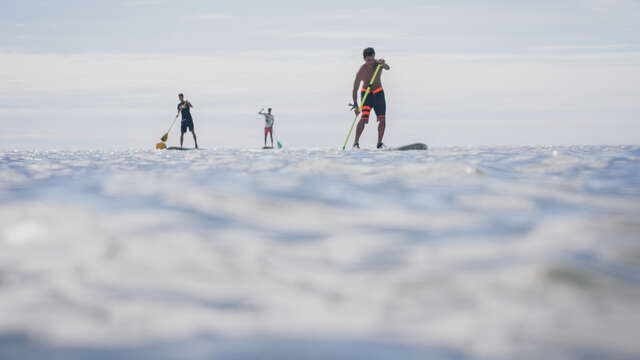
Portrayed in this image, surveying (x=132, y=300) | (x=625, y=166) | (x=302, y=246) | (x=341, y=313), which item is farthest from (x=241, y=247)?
(x=625, y=166)

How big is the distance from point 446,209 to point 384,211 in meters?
0.33

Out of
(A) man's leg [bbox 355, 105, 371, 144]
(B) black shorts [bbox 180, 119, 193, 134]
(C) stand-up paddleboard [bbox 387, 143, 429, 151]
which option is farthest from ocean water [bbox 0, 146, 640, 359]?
(B) black shorts [bbox 180, 119, 193, 134]

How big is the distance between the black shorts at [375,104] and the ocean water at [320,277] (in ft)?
29.9

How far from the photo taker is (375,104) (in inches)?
497

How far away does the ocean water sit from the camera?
136cm

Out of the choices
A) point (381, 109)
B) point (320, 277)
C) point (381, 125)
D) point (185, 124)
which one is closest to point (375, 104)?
point (381, 109)

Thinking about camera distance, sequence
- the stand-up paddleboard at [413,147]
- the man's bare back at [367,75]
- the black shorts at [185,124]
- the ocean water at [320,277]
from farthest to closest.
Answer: the black shorts at [185,124], the man's bare back at [367,75], the stand-up paddleboard at [413,147], the ocean water at [320,277]

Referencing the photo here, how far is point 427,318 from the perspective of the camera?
1506mm

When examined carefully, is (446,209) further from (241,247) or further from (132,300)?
(132,300)

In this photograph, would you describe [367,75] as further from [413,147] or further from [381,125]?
[413,147]

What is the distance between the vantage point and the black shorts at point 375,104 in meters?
12.6

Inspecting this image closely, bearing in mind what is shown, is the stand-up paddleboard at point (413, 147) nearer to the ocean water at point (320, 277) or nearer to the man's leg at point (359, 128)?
the man's leg at point (359, 128)

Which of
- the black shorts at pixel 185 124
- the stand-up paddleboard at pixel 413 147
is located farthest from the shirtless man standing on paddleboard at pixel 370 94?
the black shorts at pixel 185 124

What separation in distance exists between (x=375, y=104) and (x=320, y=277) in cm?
1098
